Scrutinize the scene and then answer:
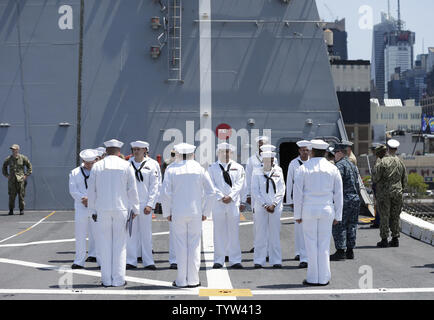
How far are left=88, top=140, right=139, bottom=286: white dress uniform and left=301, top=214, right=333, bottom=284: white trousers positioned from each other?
2716 mm

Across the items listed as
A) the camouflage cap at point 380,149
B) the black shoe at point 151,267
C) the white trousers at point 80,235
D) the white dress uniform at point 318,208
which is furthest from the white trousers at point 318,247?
the camouflage cap at point 380,149

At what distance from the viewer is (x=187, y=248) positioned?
30.0 ft

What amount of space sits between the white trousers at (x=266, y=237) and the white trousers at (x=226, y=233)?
36 cm

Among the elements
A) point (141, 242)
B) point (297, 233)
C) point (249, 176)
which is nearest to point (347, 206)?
point (297, 233)

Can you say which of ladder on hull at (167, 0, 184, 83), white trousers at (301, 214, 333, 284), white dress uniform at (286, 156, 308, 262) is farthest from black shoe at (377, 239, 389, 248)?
ladder on hull at (167, 0, 184, 83)

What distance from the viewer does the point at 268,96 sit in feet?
67.1

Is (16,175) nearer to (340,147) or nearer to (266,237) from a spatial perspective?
(266,237)

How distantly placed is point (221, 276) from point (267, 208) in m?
1.66

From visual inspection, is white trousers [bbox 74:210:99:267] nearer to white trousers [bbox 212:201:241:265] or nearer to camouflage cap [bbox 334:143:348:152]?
white trousers [bbox 212:201:241:265]

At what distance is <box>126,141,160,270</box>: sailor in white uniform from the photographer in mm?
10797

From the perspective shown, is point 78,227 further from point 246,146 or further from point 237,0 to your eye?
point 237,0

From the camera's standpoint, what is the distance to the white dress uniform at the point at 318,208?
29.7 feet

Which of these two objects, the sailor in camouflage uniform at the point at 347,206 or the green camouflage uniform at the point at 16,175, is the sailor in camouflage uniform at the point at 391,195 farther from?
Answer: the green camouflage uniform at the point at 16,175

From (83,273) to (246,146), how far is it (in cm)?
1063
